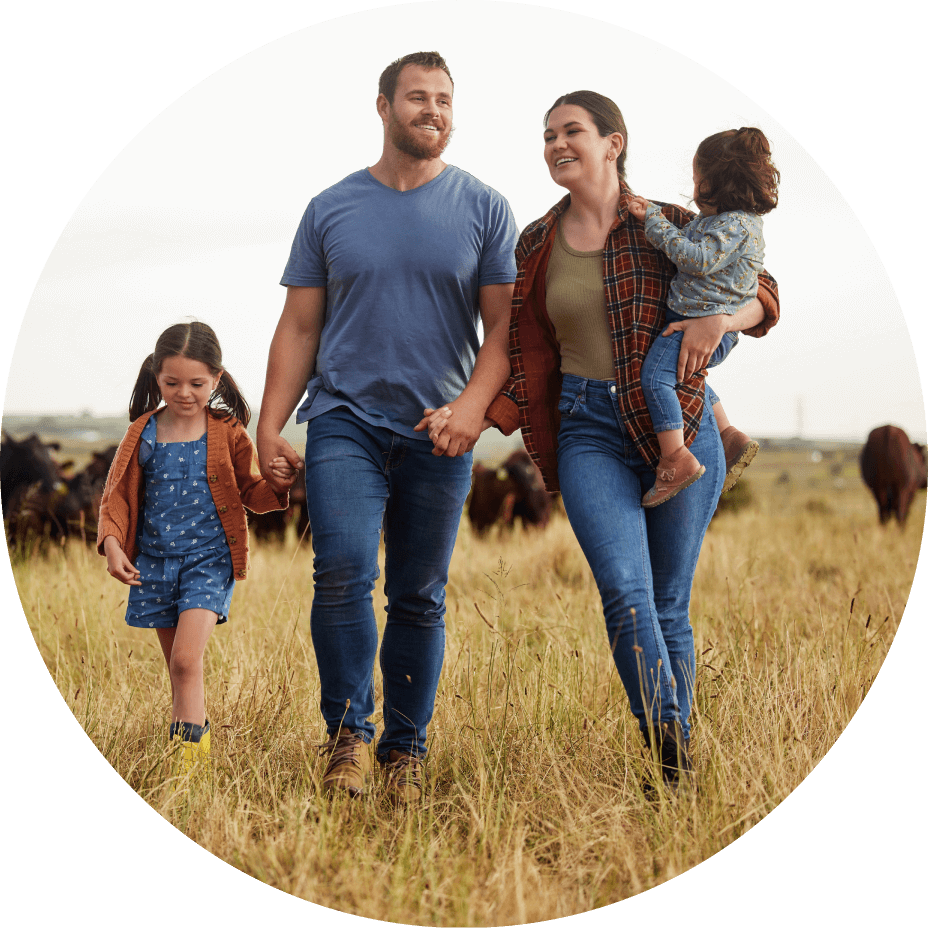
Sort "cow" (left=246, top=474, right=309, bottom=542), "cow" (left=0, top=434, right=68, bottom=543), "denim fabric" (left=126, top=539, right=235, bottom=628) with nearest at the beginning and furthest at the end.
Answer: "denim fabric" (left=126, top=539, right=235, bottom=628), "cow" (left=0, top=434, right=68, bottom=543), "cow" (left=246, top=474, right=309, bottom=542)

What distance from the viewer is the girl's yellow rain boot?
337 centimetres

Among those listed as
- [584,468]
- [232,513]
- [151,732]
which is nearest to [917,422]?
[584,468]

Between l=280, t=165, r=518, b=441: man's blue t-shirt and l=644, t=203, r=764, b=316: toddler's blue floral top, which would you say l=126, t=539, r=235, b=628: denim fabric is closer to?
l=280, t=165, r=518, b=441: man's blue t-shirt

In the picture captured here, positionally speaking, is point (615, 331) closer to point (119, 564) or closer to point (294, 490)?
point (119, 564)

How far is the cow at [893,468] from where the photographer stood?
12.3ft

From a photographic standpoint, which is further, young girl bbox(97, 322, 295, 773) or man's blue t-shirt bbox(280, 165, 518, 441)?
young girl bbox(97, 322, 295, 773)

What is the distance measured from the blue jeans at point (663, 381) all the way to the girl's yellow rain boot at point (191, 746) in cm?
189

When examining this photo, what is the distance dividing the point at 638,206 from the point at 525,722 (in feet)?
5.97

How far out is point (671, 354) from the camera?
3.02 metres

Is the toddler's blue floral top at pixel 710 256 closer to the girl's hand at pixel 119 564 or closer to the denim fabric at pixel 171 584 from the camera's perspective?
the denim fabric at pixel 171 584

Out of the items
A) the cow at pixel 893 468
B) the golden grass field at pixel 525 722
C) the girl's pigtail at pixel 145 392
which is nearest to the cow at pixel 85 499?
the golden grass field at pixel 525 722

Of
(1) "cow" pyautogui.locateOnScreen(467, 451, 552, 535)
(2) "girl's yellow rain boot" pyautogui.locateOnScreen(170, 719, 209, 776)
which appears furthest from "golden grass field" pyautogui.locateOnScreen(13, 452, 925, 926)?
(1) "cow" pyautogui.locateOnScreen(467, 451, 552, 535)

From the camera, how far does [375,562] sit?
10.4ft

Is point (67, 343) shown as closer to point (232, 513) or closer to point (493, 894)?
point (232, 513)
